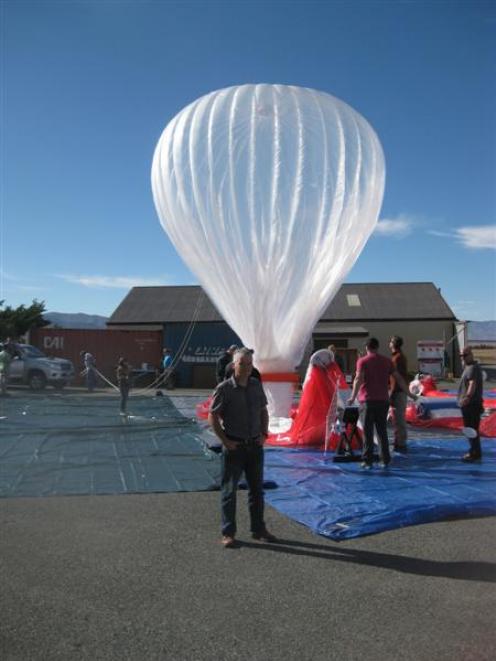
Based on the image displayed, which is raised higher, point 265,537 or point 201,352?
point 201,352

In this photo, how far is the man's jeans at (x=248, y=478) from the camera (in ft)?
17.3

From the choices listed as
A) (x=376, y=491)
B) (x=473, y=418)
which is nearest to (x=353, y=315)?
(x=473, y=418)

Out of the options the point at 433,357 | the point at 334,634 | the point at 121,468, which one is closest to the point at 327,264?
the point at 121,468

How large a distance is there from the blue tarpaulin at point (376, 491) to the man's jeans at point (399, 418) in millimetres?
223

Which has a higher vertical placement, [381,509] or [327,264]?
[327,264]

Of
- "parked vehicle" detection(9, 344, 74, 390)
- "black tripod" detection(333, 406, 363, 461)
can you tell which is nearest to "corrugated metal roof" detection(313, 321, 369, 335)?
"parked vehicle" detection(9, 344, 74, 390)

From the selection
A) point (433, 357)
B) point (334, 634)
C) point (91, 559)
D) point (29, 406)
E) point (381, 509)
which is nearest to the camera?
point (334, 634)

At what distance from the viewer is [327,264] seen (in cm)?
1087

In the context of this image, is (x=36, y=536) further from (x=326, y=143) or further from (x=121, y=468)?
(x=326, y=143)

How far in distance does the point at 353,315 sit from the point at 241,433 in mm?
31903

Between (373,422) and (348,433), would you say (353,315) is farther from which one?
(373,422)

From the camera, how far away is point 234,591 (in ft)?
13.7

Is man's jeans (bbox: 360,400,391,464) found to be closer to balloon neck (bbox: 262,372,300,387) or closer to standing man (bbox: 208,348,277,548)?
balloon neck (bbox: 262,372,300,387)

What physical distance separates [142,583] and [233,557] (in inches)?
32.0
